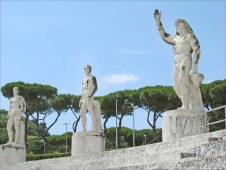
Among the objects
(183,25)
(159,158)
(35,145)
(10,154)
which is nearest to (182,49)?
(183,25)

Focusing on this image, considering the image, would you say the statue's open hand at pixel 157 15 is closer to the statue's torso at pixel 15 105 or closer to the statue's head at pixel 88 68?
the statue's head at pixel 88 68

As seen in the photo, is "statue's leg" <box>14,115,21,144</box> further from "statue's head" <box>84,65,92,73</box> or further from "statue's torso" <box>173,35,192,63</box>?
"statue's torso" <box>173,35,192,63</box>

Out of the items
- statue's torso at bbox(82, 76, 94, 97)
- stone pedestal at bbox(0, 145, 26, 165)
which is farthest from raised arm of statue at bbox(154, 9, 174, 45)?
stone pedestal at bbox(0, 145, 26, 165)

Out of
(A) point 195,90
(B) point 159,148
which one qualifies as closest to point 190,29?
(A) point 195,90

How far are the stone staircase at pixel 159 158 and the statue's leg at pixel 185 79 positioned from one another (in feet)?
7.23

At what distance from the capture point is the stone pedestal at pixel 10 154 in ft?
62.0

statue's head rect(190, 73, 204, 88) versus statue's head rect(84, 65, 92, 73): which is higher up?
statue's head rect(84, 65, 92, 73)

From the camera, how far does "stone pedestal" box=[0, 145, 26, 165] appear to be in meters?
18.9

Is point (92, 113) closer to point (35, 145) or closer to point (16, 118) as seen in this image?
point (16, 118)

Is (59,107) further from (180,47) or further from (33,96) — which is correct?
(180,47)

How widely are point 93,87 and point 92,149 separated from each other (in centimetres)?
213

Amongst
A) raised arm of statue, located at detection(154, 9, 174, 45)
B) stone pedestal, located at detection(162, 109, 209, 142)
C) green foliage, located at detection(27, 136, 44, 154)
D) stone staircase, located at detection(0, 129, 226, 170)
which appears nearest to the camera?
stone staircase, located at detection(0, 129, 226, 170)

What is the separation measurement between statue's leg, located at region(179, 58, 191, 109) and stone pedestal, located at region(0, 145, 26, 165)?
8.77 meters

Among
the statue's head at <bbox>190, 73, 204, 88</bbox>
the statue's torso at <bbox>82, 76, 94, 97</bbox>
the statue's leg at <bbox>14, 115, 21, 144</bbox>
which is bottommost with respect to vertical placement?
the statue's leg at <bbox>14, 115, 21, 144</bbox>
